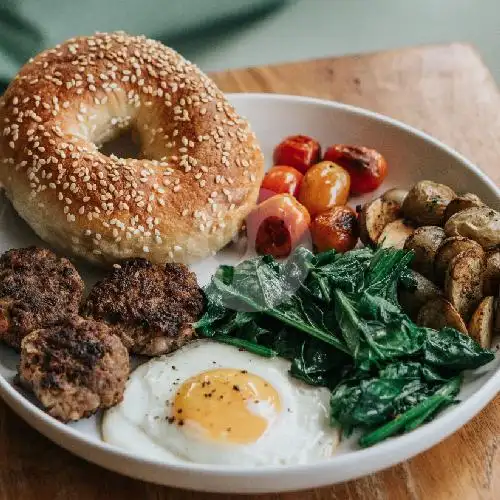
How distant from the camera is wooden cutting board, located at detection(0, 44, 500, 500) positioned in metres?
2.50

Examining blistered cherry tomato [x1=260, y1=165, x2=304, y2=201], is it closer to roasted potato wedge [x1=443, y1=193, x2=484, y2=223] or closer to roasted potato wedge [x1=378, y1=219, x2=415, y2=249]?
roasted potato wedge [x1=378, y1=219, x2=415, y2=249]

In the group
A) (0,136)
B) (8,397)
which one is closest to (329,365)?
(8,397)

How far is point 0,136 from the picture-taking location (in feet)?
10.4

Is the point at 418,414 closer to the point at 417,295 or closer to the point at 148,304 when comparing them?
the point at 417,295

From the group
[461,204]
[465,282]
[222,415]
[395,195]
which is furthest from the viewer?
[395,195]

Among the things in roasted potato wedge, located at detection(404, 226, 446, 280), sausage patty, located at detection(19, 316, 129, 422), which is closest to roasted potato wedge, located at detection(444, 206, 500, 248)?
roasted potato wedge, located at detection(404, 226, 446, 280)

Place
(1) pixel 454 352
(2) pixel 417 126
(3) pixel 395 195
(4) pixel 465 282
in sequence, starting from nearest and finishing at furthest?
1. (1) pixel 454 352
2. (4) pixel 465 282
3. (3) pixel 395 195
4. (2) pixel 417 126

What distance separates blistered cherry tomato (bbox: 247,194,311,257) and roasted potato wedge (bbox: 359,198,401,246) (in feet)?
0.75

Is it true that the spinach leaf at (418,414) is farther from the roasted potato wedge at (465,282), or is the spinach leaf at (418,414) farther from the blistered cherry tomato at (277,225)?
the blistered cherry tomato at (277,225)

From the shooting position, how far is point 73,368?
2.44 meters

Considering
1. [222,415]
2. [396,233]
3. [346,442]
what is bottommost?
[346,442]

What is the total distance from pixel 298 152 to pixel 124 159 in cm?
83

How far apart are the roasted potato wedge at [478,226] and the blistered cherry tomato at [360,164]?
61 centimetres

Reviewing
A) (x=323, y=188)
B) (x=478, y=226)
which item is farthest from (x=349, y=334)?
(x=323, y=188)
